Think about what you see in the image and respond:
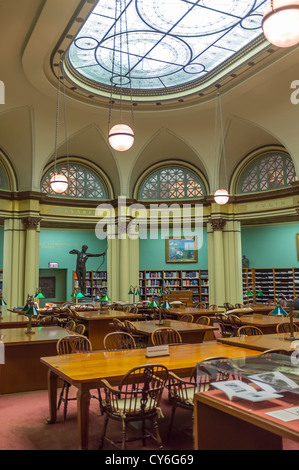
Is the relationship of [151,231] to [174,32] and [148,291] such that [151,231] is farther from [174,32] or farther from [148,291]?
[174,32]

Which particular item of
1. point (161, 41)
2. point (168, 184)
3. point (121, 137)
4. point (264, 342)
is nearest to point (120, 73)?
point (161, 41)

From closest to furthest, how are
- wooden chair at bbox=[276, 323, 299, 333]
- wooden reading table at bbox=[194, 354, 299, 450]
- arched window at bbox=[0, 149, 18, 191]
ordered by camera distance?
wooden reading table at bbox=[194, 354, 299, 450]
wooden chair at bbox=[276, 323, 299, 333]
arched window at bbox=[0, 149, 18, 191]

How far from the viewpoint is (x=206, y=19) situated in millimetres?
9070

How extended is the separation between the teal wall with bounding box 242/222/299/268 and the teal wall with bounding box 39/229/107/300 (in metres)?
6.35

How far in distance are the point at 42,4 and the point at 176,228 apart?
35.1 feet

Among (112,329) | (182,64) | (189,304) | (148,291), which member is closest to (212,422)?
(112,329)

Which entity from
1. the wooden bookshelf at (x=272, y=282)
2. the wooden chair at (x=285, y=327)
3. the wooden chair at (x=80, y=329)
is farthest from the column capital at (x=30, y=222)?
the wooden chair at (x=285, y=327)

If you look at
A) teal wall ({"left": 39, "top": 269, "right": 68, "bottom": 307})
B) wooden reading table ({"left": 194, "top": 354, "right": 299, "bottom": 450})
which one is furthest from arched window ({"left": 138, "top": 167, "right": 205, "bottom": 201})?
wooden reading table ({"left": 194, "top": 354, "right": 299, "bottom": 450})

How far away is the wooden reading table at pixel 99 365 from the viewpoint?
373cm

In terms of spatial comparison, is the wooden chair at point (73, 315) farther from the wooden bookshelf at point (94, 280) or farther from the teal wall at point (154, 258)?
the teal wall at point (154, 258)

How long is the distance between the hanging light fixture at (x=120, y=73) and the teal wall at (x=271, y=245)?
820 cm

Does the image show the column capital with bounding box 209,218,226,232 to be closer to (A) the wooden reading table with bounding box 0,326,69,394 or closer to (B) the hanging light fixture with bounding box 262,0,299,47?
(A) the wooden reading table with bounding box 0,326,69,394

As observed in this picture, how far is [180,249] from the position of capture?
54.6 feet

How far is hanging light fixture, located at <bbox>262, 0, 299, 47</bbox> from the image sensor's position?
417cm
